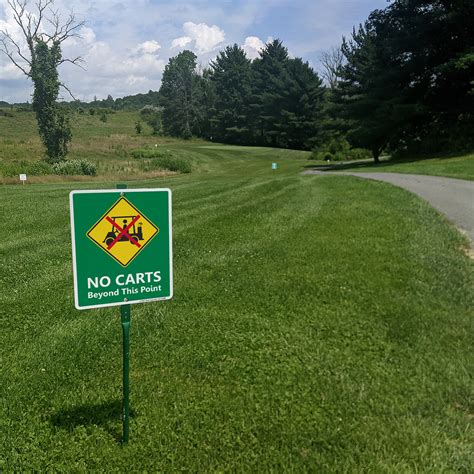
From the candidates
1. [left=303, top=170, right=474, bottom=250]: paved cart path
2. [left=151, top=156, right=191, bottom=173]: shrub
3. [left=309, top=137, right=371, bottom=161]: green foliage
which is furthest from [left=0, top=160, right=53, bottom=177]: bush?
[left=309, top=137, right=371, bottom=161]: green foliage

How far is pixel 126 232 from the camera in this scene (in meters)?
2.55

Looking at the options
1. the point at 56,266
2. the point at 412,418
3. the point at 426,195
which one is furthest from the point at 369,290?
the point at 426,195

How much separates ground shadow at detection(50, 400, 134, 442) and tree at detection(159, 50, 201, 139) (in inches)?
3209

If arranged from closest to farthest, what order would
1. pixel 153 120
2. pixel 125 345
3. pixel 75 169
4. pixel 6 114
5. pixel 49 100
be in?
pixel 125 345 < pixel 75 169 < pixel 49 100 < pixel 6 114 < pixel 153 120

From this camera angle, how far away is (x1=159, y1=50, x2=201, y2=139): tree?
8488 cm

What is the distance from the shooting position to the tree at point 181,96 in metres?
84.9

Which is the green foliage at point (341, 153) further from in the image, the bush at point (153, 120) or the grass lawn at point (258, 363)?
the bush at point (153, 120)

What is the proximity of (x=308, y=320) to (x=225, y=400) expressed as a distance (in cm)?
151

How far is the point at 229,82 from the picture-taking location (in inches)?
3201

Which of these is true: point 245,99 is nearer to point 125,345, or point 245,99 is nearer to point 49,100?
point 49,100

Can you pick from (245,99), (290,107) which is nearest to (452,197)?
(290,107)

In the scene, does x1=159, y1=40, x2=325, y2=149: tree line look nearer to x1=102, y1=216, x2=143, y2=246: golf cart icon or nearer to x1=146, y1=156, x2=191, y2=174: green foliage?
x1=146, y1=156, x2=191, y2=174: green foliage

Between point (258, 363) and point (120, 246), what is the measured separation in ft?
5.65

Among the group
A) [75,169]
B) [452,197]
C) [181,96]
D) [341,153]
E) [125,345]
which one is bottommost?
[125,345]
